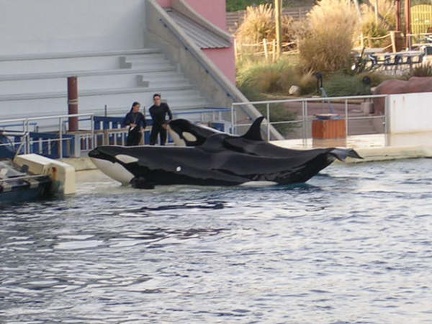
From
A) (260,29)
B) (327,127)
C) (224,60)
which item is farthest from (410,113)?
(260,29)

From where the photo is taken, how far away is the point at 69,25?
116 ft

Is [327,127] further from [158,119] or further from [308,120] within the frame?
[308,120]

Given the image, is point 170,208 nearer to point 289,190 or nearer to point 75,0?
point 289,190

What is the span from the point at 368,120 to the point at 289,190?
34.0ft

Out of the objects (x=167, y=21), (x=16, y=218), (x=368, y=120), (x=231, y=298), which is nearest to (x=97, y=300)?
(x=231, y=298)

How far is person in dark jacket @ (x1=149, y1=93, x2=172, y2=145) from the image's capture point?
26.2 metres

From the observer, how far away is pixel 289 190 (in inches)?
907

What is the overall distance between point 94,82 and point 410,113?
324 inches

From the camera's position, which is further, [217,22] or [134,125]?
[217,22]

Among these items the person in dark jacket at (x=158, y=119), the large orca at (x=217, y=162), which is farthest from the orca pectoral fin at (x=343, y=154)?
the person in dark jacket at (x=158, y=119)

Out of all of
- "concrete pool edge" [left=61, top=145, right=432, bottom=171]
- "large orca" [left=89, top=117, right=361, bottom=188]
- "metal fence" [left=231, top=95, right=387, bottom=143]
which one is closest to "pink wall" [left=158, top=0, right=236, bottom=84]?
"metal fence" [left=231, top=95, right=387, bottom=143]

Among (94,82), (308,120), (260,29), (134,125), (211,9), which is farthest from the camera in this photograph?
(260,29)

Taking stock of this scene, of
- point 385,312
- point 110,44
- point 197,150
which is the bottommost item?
point 385,312

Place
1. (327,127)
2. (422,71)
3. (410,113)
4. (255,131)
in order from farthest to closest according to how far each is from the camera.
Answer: (422,71) < (410,113) < (327,127) < (255,131)
